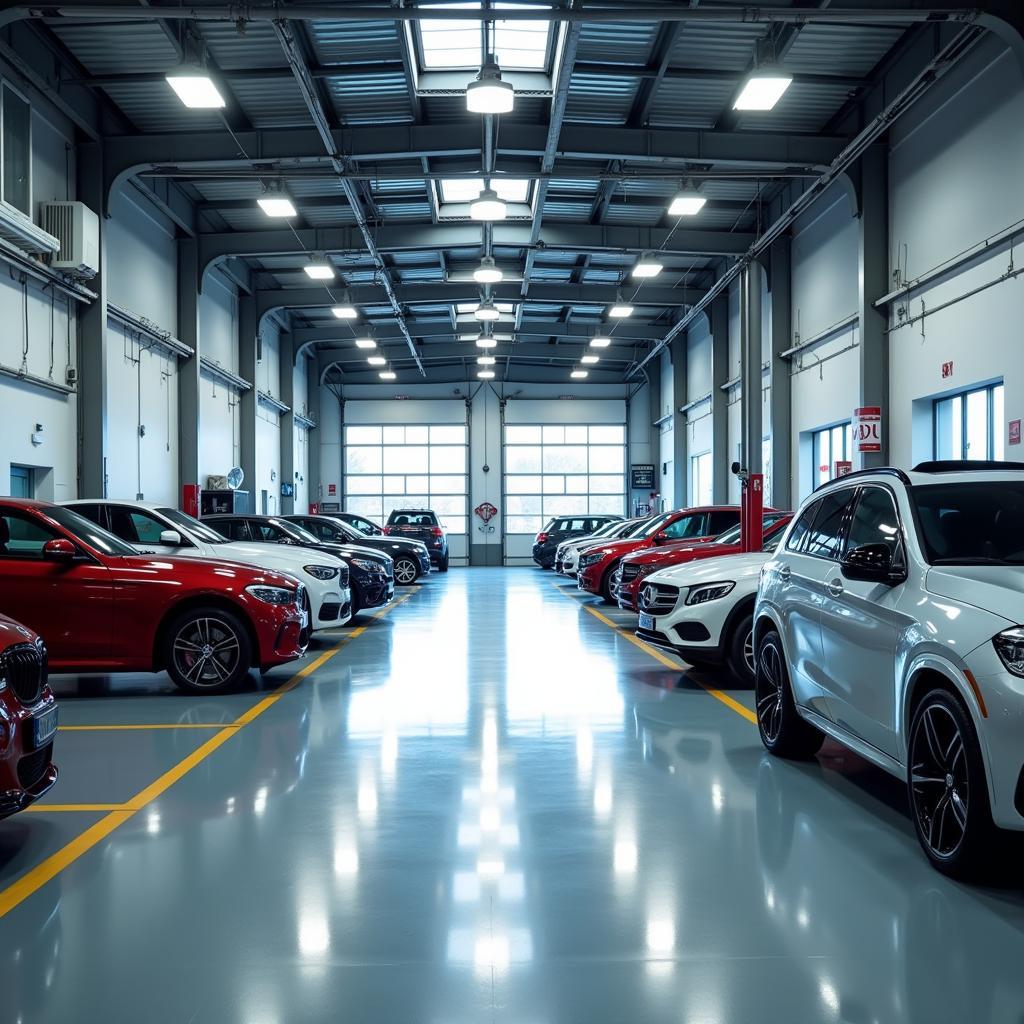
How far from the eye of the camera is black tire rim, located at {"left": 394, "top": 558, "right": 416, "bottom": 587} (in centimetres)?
2473

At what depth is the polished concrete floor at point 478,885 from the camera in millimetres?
3359

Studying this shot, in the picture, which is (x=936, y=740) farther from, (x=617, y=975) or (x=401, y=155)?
(x=401, y=155)

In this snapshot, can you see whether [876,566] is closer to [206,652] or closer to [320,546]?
[206,652]

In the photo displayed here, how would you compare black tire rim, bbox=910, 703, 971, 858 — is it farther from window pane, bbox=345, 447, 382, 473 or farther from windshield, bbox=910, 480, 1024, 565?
window pane, bbox=345, 447, 382, 473

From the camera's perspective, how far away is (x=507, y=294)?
96.9ft

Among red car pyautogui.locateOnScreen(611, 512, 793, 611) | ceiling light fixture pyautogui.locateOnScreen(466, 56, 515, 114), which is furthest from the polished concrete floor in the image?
ceiling light fixture pyautogui.locateOnScreen(466, 56, 515, 114)

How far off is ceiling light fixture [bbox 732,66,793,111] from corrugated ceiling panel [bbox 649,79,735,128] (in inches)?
117

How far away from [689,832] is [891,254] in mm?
14189

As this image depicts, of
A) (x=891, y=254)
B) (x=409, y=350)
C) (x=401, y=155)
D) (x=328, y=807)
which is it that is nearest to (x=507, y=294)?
(x=409, y=350)

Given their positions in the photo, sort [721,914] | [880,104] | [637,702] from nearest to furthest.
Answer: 1. [721,914]
2. [637,702]
3. [880,104]

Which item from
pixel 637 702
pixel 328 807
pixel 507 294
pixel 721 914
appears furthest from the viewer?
pixel 507 294

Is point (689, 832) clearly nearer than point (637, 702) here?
Yes

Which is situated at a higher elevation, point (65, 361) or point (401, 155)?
point (401, 155)

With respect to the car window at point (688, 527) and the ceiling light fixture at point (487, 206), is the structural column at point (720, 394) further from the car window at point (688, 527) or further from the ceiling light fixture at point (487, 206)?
the ceiling light fixture at point (487, 206)
